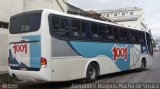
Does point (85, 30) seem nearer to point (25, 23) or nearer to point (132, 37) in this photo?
point (25, 23)

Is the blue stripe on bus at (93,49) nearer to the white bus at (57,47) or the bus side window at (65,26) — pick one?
the white bus at (57,47)

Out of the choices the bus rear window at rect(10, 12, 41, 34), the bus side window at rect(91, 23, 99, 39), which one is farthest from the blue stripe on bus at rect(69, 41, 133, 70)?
the bus rear window at rect(10, 12, 41, 34)

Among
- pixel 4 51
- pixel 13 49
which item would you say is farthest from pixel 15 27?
pixel 4 51

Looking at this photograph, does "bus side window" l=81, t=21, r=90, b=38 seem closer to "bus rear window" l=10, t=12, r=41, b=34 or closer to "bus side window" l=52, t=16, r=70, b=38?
"bus side window" l=52, t=16, r=70, b=38

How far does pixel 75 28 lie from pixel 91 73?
7.64 ft

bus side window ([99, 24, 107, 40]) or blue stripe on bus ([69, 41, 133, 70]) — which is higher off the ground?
bus side window ([99, 24, 107, 40])

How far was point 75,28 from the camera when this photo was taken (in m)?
13.5

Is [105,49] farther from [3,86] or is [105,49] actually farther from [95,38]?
[3,86]

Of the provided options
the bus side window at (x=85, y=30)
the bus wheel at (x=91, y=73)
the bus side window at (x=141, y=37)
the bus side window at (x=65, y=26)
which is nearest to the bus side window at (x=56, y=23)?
the bus side window at (x=65, y=26)

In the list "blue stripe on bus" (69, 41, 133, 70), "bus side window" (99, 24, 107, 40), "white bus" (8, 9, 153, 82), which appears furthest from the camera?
"bus side window" (99, 24, 107, 40)

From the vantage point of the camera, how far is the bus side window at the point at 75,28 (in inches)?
523

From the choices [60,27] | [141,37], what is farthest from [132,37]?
[60,27]

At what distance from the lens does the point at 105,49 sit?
15680mm

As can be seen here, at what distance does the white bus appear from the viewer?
11883 mm
